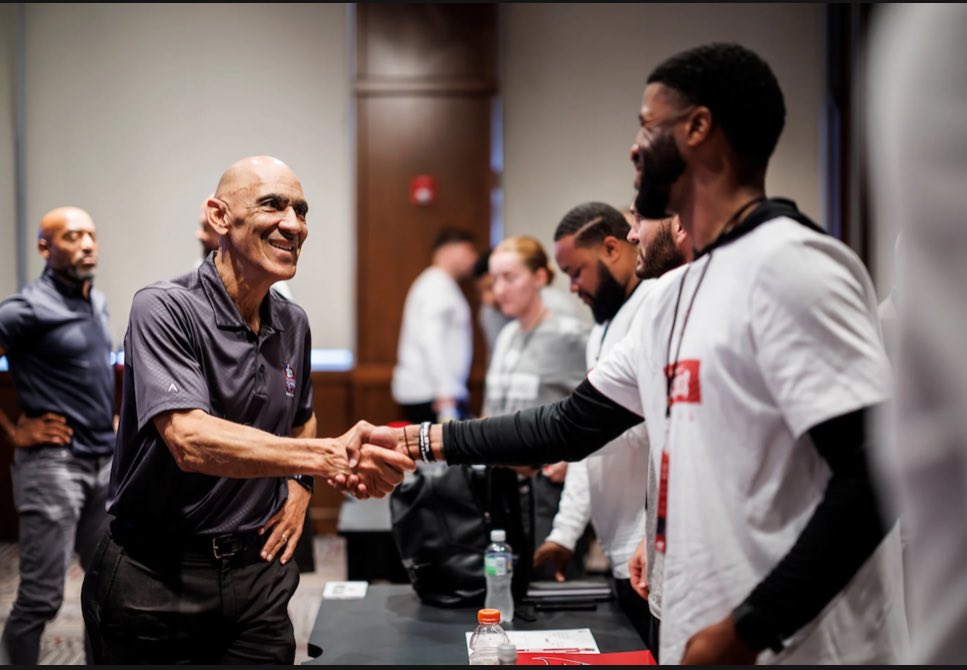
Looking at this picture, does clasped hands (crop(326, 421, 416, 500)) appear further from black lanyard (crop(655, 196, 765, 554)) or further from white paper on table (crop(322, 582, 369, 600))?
black lanyard (crop(655, 196, 765, 554))

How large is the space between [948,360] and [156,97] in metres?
5.82

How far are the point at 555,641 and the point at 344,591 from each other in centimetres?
67

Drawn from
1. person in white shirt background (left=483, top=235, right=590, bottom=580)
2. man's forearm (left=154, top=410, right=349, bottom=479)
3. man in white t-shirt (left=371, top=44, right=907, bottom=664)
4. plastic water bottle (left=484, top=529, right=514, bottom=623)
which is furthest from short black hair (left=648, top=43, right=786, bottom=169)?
person in white shirt background (left=483, top=235, right=590, bottom=580)

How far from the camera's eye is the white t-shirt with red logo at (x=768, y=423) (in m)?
1.26

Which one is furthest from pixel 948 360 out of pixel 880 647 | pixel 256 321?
pixel 256 321

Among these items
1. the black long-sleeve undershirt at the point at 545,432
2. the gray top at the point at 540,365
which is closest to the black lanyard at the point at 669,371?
the black long-sleeve undershirt at the point at 545,432

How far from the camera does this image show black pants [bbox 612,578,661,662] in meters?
2.36

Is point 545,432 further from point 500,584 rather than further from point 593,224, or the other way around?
point 593,224

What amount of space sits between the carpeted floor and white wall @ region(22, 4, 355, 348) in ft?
4.11

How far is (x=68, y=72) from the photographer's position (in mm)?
5688

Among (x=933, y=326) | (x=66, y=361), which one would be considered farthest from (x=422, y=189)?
(x=933, y=326)

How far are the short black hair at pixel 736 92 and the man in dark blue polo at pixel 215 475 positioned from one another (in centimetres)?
91

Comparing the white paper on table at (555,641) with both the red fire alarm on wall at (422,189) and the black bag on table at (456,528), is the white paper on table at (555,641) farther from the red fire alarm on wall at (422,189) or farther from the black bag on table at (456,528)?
the red fire alarm on wall at (422,189)

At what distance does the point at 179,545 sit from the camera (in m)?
1.95
